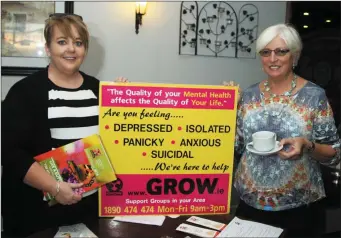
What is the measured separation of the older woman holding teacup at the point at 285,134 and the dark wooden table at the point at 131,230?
234 millimetres

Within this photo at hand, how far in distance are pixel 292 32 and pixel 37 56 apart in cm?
204

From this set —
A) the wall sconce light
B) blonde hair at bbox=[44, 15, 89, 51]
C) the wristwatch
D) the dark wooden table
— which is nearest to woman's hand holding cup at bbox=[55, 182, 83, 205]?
the dark wooden table

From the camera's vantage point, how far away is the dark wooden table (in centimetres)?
130

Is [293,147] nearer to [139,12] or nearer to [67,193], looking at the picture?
[67,193]

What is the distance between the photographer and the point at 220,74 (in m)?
3.40

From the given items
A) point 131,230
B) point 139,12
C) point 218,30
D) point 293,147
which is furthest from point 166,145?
point 218,30

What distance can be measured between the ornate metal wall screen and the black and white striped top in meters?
1.92

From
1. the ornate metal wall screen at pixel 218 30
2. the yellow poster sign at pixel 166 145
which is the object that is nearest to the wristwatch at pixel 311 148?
the yellow poster sign at pixel 166 145

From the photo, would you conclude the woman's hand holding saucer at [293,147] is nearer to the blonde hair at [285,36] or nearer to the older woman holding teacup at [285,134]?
the older woman holding teacup at [285,134]

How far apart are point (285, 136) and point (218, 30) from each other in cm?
200

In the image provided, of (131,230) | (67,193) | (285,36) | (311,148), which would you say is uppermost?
(285,36)

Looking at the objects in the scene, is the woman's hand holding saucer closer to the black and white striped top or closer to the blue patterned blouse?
the blue patterned blouse

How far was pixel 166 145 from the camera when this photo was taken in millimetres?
1429

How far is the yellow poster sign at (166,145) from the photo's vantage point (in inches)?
55.2
